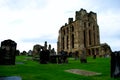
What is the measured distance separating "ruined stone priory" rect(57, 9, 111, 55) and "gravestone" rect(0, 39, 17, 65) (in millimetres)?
48141

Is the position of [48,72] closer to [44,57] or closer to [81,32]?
[44,57]

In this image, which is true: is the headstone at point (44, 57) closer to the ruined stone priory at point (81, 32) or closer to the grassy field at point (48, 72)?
the grassy field at point (48, 72)

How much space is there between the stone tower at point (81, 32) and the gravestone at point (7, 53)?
48141 mm

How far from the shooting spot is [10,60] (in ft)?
58.4

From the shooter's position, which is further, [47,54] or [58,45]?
[58,45]

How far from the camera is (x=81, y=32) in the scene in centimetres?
6794

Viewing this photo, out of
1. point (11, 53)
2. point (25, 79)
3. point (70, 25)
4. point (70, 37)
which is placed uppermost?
point (70, 25)

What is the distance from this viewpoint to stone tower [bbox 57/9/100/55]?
222ft

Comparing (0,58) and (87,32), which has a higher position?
(87,32)

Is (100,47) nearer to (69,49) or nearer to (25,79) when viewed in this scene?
(69,49)

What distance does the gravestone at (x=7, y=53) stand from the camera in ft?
57.9

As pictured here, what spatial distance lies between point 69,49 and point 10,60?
178ft

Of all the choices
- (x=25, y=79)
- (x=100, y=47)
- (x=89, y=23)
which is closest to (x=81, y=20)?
(x=89, y=23)

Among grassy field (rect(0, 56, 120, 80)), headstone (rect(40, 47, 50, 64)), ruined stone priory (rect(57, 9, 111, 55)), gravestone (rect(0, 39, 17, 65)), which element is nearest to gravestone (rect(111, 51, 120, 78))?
grassy field (rect(0, 56, 120, 80))
